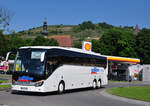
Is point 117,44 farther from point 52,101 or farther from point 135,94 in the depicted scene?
point 52,101

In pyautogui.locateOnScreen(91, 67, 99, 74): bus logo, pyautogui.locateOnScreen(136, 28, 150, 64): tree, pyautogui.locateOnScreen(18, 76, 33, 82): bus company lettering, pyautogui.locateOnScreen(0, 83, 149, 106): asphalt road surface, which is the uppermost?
pyautogui.locateOnScreen(136, 28, 150, 64): tree

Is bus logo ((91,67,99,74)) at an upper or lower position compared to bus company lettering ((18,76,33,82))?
upper

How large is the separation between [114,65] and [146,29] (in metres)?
32.3

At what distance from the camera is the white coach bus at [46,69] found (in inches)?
746

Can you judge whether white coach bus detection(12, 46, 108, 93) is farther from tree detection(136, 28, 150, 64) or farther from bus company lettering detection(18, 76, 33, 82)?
tree detection(136, 28, 150, 64)

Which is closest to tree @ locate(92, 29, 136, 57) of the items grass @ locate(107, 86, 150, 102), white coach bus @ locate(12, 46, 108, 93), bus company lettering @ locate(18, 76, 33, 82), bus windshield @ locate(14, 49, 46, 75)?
grass @ locate(107, 86, 150, 102)

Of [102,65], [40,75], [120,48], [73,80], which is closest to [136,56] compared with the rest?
[120,48]

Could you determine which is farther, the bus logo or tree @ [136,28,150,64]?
tree @ [136,28,150,64]

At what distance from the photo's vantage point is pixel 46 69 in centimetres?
1928

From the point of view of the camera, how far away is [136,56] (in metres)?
79.3

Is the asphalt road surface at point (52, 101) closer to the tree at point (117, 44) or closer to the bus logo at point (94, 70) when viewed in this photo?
the bus logo at point (94, 70)

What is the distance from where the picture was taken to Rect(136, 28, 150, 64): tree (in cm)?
7950

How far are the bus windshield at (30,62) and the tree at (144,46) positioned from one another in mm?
62977

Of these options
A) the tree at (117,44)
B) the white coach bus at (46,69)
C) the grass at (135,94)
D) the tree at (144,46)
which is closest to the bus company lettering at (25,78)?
the white coach bus at (46,69)
